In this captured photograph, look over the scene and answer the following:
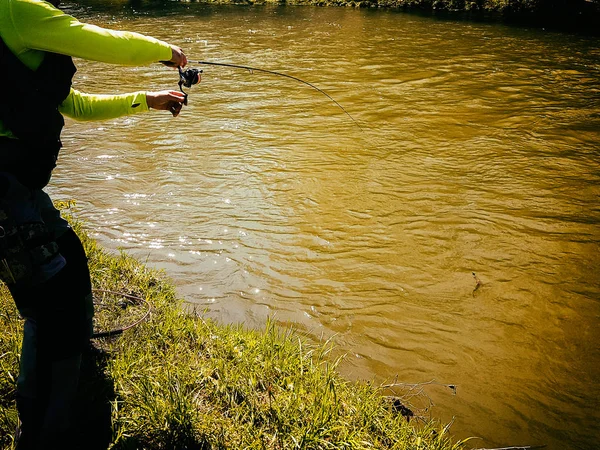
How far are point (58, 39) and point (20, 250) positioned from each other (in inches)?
37.0

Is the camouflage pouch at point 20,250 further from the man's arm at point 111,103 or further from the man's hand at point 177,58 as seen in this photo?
the man's hand at point 177,58

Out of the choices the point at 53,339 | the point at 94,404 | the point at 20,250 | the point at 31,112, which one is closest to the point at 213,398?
the point at 94,404

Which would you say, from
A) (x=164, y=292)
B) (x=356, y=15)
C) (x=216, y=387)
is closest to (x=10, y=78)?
(x=216, y=387)

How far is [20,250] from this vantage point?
73.7 inches

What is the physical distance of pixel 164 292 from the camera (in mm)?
3924

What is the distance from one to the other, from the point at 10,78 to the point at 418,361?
3299mm

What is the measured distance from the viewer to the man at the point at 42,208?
178 centimetres

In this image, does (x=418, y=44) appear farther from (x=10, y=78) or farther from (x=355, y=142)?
(x=10, y=78)

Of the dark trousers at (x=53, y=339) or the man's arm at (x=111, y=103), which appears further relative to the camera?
the man's arm at (x=111, y=103)

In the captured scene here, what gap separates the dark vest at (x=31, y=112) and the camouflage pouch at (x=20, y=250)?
0.68 ft

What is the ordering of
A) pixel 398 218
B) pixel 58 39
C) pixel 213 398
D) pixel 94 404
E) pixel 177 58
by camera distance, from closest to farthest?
pixel 58 39 → pixel 177 58 → pixel 94 404 → pixel 213 398 → pixel 398 218

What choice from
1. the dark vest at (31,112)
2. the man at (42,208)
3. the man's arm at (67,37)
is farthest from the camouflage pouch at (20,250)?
the man's arm at (67,37)

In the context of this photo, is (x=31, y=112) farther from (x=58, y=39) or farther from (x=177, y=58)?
(x=177, y=58)

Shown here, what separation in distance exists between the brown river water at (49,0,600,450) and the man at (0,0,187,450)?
1.86 meters
